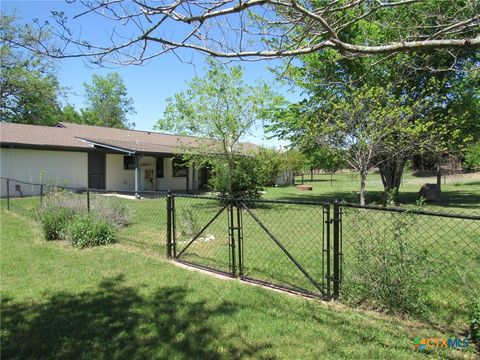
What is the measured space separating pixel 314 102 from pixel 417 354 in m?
16.8

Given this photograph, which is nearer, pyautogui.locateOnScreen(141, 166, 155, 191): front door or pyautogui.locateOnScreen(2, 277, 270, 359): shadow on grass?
pyautogui.locateOnScreen(2, 277, 270, 359): shadow on grass

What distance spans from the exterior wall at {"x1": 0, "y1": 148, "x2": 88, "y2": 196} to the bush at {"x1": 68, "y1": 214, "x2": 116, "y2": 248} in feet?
36.6

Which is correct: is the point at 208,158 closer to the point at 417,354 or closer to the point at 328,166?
the point at 328,166

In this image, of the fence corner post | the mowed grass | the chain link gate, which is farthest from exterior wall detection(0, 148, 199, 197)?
the fence corner post

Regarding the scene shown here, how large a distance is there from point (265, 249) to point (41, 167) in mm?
17380

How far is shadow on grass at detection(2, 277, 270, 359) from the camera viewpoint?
11.1 feet

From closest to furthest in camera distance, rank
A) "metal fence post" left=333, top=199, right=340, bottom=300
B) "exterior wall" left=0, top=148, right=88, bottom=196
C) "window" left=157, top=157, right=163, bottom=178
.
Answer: "metal fence post" left=333, top=199, right=340, bottom=300 < "exterior wall" left=0, top=148, right=88, bottom=196 < "window" left=157, top=157, right=163, bottom=178

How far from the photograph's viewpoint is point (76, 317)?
4129 mm

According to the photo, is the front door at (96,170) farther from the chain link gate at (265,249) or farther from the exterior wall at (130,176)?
the chain link gate at (265,249)

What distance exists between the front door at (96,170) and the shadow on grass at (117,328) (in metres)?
18.9

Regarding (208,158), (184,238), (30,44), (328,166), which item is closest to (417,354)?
(30,44)

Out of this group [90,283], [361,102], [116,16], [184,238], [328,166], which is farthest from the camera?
[328,166]

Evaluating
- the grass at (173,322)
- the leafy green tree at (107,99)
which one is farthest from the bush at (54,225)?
the leafy green tree at (107,99)

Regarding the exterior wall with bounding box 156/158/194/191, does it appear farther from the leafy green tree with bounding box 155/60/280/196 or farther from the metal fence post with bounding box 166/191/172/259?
the metal fence post with bounding box 166/191/172/259
